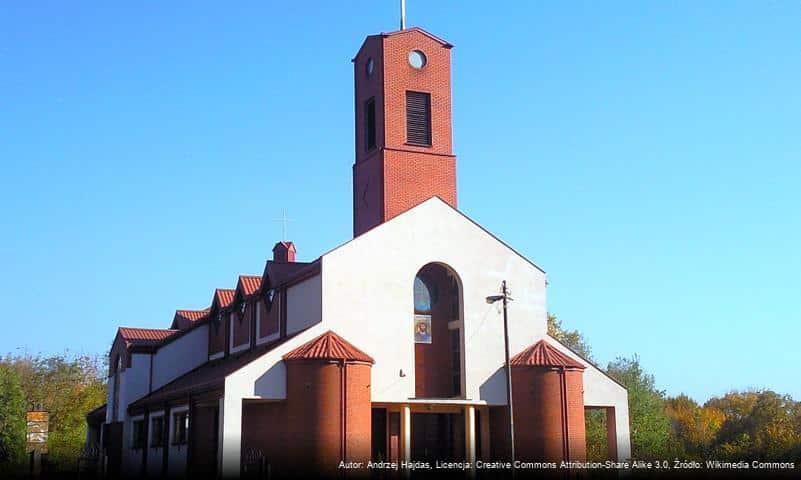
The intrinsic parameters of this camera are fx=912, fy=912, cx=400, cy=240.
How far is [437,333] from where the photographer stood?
113 feet

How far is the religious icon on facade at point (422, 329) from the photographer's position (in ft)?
112

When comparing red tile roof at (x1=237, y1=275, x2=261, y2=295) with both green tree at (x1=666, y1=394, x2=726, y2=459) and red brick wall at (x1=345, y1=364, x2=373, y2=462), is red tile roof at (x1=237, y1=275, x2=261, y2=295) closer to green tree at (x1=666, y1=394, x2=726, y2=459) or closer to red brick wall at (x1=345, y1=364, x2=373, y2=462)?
red brick wall at (x1=345, y1=364, x2=373, y2=462)

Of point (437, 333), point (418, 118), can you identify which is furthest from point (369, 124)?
point (437, 333)

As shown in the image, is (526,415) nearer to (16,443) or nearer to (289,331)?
(289,331)

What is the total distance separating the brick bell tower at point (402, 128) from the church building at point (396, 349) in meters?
0.06

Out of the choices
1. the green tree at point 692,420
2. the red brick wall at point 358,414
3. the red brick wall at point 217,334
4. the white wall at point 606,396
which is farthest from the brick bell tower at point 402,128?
the green tree at point 692,420

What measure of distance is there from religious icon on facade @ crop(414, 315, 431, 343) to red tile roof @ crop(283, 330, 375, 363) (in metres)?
2.86

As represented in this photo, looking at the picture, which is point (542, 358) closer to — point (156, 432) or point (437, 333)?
point (437, 333)

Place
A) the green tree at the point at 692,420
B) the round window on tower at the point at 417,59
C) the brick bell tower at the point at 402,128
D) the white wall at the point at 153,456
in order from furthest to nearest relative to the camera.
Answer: the green tree at the point at 692,420 → the white wall at the point at 153,456 → the round window on tower at the point at 417,59 → the brick bell tower at the point at 402,128

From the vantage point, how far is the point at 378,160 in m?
37.4

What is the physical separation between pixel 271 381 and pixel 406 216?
8071 mm

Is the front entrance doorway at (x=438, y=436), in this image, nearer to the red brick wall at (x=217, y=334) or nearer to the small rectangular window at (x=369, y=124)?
the small rectangular window at (x=369, y=124)

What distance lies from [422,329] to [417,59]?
12.0 m

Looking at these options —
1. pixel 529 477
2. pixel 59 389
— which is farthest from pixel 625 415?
pixel 59 389
